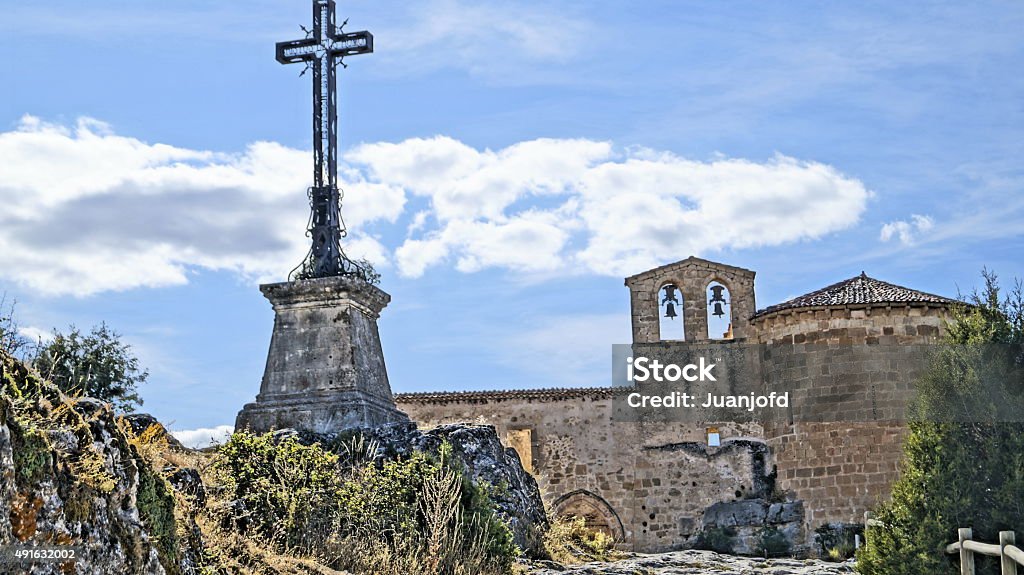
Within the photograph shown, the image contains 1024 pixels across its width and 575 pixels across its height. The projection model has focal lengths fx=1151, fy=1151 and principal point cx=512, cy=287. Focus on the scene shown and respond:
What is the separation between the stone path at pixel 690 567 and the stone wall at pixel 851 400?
670 cm

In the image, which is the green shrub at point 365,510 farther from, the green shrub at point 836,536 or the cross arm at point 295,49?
the green shrub at point 836,536

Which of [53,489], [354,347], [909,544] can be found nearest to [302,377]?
[354,347]

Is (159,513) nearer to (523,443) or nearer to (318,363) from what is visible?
(318,363)

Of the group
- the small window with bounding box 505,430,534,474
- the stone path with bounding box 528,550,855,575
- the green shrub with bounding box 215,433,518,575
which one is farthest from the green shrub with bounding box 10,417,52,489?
the small window with bounding box 505,430,534,474

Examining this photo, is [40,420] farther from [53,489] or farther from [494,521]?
[494,521]

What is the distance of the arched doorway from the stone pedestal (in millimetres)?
12269

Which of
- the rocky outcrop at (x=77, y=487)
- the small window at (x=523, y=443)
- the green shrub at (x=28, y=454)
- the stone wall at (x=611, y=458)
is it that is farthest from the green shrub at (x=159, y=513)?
the small window at (x=523, y=443)

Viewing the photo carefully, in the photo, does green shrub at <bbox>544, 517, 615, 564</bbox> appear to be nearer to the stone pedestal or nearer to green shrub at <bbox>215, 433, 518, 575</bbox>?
green shrub at <bbox>215, 433, 518, 575</bbox>

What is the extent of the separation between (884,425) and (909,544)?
11530mm

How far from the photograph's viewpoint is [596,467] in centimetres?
2691

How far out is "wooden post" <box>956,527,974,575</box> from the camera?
10328mm

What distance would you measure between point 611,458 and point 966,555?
16.7 m

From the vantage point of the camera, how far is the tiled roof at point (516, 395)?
27.2 m

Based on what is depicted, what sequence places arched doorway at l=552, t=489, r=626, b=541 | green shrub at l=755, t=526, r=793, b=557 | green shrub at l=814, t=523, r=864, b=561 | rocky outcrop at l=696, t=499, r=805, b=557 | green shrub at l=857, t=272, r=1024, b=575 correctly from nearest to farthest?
green shrub at l=857, t=272, r=1024, b=575, green shrub at l=814, t=523, r=864, b=561, green shrub at l=755, t=526, r=793, b=557, rocky outcrop at l=696, t=499, r=805, b=557, arched doorway at l=552, t=489, r=626, b=541
